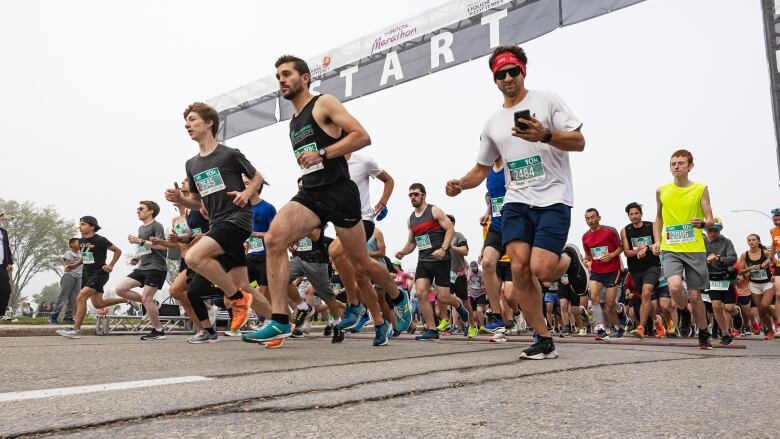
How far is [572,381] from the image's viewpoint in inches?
103

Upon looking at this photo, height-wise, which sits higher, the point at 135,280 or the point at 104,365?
the point at 135,280

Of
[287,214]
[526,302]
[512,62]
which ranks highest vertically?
[512,62]

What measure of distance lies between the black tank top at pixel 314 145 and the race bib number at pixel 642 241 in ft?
19.0

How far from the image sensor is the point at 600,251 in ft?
30.7

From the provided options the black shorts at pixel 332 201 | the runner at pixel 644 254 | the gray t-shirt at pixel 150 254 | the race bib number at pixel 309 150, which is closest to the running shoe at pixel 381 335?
the black shorts at pixel 332 201

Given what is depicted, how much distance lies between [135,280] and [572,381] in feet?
23.8

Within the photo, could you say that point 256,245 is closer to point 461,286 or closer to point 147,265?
point 147,265

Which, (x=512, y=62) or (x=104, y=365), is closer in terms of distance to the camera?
(x=104, y=365)

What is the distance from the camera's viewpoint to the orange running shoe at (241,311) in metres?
5.37

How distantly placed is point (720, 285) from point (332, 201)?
657 cm

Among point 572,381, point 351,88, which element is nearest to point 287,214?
point 572,381

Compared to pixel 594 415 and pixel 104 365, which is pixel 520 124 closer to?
pixel 594 415

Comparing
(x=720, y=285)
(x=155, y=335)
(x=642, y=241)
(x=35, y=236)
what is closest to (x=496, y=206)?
(x=642, y=241)

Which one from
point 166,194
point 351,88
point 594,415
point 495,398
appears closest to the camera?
point 594,415
